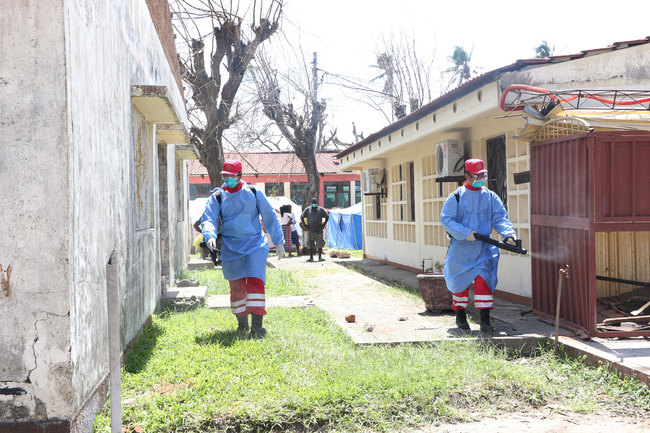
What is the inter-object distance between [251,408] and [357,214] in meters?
19.1

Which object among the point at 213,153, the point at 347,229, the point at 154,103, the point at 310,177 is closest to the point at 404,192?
the point at 213,153

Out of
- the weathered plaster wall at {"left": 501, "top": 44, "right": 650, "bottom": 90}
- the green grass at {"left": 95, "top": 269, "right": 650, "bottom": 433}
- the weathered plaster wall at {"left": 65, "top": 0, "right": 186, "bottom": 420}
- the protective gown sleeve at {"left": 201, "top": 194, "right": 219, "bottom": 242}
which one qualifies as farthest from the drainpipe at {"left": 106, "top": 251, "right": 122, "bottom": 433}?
the weathered plaster wall at {"left": 501, "top": 44, "right": 650, "bottom": 90}

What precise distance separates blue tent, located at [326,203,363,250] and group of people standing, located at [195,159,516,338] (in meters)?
16.6

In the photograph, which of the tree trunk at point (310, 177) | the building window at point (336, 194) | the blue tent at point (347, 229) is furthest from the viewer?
the building window at point (336, 194)

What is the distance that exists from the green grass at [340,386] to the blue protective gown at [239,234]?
2.76 feet

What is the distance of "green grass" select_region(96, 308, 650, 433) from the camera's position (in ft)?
13.5

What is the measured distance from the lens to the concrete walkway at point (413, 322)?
5336 millimetres

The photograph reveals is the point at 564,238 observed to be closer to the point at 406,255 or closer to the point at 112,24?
the point at 112,24

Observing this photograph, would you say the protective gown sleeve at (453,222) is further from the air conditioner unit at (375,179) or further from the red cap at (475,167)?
the air conditioner unit at (375,179)

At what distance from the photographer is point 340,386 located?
452 centimetres

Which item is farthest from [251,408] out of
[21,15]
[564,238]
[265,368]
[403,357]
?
[564,238]

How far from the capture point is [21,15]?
3293 millimetres

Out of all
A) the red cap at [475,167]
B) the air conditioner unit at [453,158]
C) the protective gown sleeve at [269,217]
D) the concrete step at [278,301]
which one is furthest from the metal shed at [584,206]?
the concrete step at [278,301]

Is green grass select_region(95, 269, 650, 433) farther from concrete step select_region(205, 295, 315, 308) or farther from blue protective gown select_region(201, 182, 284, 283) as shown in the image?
concrete step select_region(205, 295, 315, 308)
